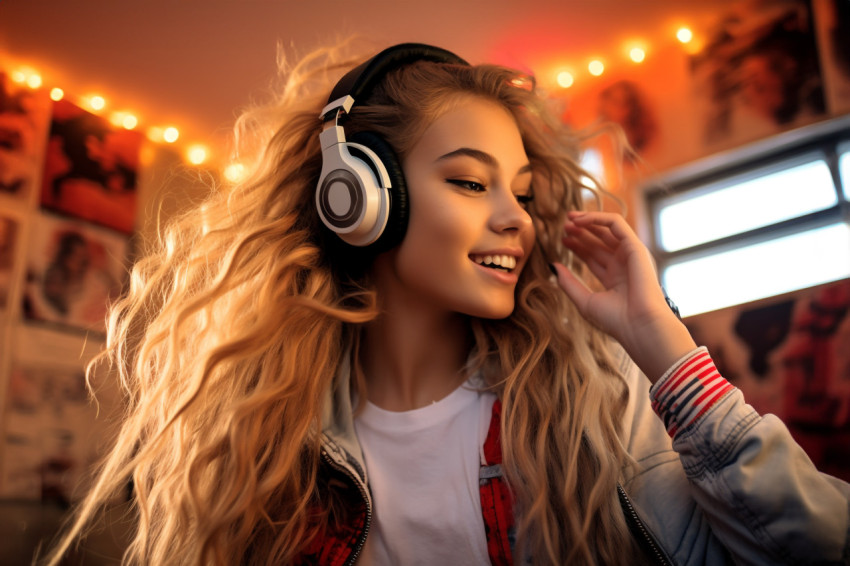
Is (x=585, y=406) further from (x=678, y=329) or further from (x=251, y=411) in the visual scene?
(x=251, y=411)

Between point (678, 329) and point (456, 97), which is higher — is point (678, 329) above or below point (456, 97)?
below

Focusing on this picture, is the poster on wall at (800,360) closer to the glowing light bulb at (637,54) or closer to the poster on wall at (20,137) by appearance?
the glowing light bulb at (637,54)

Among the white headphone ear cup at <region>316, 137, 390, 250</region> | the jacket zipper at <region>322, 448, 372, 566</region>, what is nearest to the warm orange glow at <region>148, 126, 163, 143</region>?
the white headphone ear cup at <region>316, 137, 390, 250</region>

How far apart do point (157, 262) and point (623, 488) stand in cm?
100

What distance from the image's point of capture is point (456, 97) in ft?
3.86

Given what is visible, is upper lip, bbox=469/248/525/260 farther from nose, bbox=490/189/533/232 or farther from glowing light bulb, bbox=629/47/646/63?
glowing light bulb, bbox=629/47/646/63

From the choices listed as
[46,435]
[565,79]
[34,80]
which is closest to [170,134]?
[34,80]

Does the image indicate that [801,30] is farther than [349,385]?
Yes

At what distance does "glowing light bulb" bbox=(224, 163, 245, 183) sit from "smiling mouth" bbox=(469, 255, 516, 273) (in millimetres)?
590

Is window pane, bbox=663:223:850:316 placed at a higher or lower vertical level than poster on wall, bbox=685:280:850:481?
higher

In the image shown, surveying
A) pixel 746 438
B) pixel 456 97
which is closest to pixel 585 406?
pixel 746 438

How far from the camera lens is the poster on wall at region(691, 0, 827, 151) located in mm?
2723

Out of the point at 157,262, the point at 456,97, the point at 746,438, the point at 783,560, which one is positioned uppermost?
the point at 456,97

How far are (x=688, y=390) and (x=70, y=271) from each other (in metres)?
3.11
